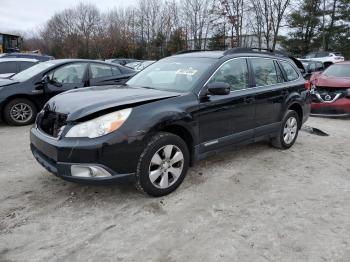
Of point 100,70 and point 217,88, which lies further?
point 100,70

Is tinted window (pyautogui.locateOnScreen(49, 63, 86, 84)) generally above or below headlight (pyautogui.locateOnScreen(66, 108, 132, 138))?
above

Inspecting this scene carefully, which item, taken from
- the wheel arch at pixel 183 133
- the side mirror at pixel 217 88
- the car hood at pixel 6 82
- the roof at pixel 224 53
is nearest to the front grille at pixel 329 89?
the roof at pixel 224 53

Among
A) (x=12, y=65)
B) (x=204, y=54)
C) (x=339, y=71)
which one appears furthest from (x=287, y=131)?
(x=12, y=65)

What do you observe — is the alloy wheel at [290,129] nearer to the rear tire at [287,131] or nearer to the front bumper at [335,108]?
the rear tire at [287,131]

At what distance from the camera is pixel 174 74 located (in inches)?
183

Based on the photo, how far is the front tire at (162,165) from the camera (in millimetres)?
3631

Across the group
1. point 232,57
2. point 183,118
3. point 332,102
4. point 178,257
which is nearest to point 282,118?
point 232,57

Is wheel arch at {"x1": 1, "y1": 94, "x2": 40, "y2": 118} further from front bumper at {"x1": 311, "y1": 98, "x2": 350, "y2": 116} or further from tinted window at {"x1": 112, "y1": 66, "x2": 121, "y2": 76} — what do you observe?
front bumper at {"x1": 311, "y1": 98, "x2": 350, "y2": 116}

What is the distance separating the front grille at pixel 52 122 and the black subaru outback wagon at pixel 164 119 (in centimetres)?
1

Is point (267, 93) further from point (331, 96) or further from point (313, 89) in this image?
point (313, 89)

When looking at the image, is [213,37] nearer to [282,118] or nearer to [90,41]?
[90,41]

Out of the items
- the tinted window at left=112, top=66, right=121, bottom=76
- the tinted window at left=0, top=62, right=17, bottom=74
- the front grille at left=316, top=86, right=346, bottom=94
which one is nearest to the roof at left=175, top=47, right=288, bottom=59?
the tinted window at left=112, top=66, right=121, bottom=76

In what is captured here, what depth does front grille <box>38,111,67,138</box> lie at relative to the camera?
3.59 meters

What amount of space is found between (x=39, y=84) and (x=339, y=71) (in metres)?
8.45
